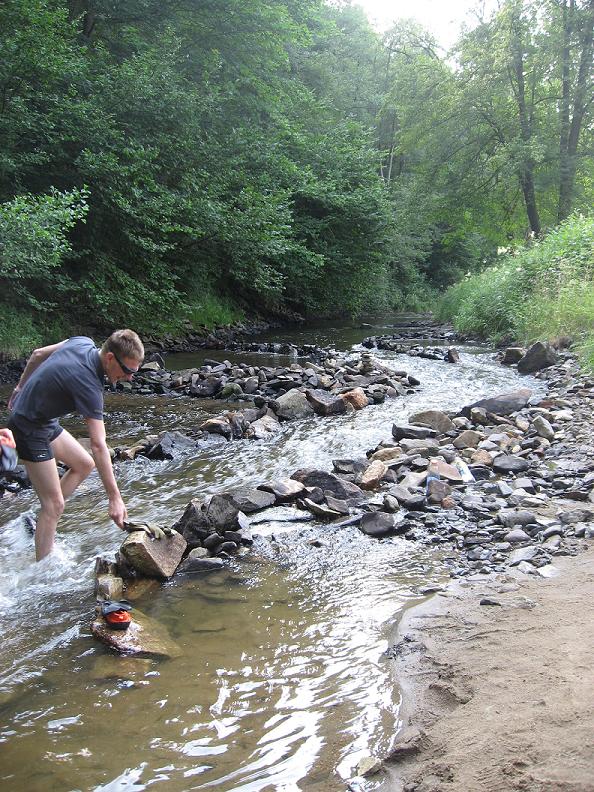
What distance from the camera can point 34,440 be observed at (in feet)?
14.7

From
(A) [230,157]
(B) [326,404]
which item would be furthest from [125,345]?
(A) [230,157]

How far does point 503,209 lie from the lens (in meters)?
29.7

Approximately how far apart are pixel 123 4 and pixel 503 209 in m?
19.4

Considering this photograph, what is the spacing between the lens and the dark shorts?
4406 millimetres

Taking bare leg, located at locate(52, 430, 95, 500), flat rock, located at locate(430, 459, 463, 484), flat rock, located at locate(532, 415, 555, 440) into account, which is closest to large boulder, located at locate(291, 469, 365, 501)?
flat rock, located at locate(430, 459, 463, 484)

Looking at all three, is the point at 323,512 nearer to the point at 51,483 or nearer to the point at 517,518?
the point at 517,518

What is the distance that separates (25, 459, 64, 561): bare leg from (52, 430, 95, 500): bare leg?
0.63ft

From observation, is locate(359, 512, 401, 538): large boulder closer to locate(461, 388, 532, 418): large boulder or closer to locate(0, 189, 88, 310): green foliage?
locate(461, 388, 532, 418): large boulder

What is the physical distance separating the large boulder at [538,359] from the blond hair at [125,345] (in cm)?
1062

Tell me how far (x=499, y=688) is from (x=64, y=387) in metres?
3.24

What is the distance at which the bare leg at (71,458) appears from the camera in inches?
191

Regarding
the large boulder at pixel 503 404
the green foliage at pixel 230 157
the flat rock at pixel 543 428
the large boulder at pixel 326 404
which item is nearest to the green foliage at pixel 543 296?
the green foliage at pixel 230 157

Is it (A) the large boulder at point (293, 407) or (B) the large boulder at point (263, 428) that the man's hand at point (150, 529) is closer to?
(B) the large boulder at point (263, 428)

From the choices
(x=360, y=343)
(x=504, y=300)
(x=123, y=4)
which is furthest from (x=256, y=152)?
(x=504, y=300)
